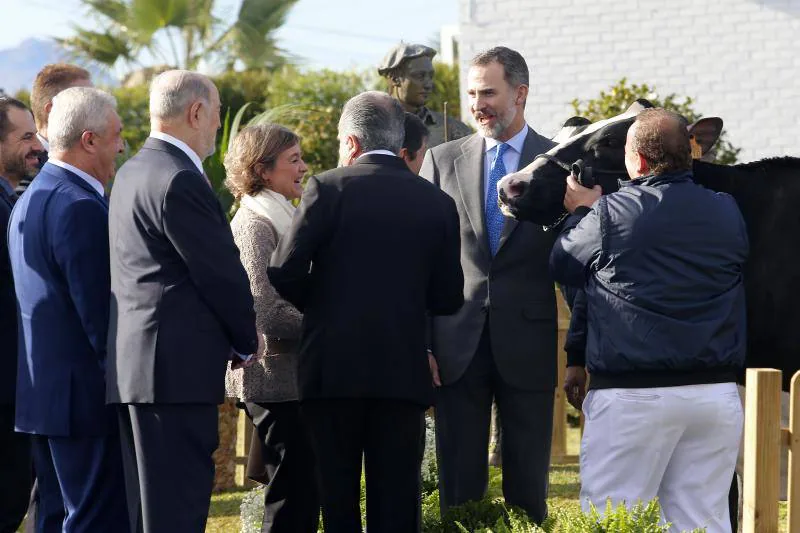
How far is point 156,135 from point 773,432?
8.31 ft

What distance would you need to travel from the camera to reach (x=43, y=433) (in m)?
4.15

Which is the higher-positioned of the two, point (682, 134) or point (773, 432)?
point (682, 134)

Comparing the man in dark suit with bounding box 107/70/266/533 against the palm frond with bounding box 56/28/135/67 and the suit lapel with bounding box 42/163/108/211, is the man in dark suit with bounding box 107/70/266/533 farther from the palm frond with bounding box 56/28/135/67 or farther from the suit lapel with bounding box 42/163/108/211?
the palm frond with bounding box 56/28/135/67

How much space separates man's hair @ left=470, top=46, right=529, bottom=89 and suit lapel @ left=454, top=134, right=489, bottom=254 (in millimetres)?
277

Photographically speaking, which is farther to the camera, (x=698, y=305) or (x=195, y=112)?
(x=195, y=112)

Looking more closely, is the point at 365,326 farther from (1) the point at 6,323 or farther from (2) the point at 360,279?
(1) the point at 6,323

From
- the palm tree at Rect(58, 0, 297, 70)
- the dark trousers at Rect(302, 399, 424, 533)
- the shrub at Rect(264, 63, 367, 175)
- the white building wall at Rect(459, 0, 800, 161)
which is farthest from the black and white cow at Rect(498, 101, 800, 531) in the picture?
the palm tree at Rect(58, 0, 297, 70)

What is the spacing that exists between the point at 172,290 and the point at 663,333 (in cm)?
165

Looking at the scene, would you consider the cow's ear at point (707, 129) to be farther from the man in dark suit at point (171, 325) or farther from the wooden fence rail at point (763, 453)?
the man in dark suit at point (171, 325)

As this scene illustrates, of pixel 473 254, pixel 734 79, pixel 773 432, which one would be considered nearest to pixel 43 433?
pixel 473 254

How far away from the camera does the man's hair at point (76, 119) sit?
428 centimetres

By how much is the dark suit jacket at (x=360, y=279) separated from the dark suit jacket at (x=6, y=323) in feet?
4.35

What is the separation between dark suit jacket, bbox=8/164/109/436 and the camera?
13.5 ft

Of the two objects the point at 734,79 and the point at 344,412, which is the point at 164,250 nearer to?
the point at 344,412
